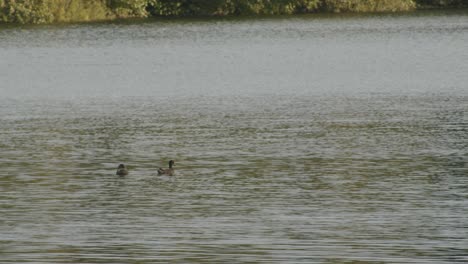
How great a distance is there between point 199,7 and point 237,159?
74032mm

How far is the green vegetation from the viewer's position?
88.8 meters

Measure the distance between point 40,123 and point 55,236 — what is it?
1563 centimetres

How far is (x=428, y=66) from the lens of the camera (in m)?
50.7

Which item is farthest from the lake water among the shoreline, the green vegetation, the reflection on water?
the green vegetation

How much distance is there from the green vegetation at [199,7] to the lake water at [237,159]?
3166cm

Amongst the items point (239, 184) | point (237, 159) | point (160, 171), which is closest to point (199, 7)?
point (237, 159)

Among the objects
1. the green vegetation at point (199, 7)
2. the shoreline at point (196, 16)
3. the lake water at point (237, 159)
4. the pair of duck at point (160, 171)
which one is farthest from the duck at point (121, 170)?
the green vegetation at point (199, 7)

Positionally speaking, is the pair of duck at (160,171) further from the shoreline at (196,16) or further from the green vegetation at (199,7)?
the green vegetation at (199,7)

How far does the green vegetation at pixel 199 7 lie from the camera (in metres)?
88.8

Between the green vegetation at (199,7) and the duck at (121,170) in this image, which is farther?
the green vegetation at (199,7)

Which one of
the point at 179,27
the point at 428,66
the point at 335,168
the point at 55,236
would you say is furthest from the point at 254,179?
the point at 179,27

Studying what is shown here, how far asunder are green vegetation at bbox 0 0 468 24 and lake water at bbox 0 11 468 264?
104 feet

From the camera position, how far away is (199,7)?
325 feet

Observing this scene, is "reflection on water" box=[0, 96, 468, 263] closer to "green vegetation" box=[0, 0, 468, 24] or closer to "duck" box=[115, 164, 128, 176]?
"duck" box=[115, 164, 128, 176]
